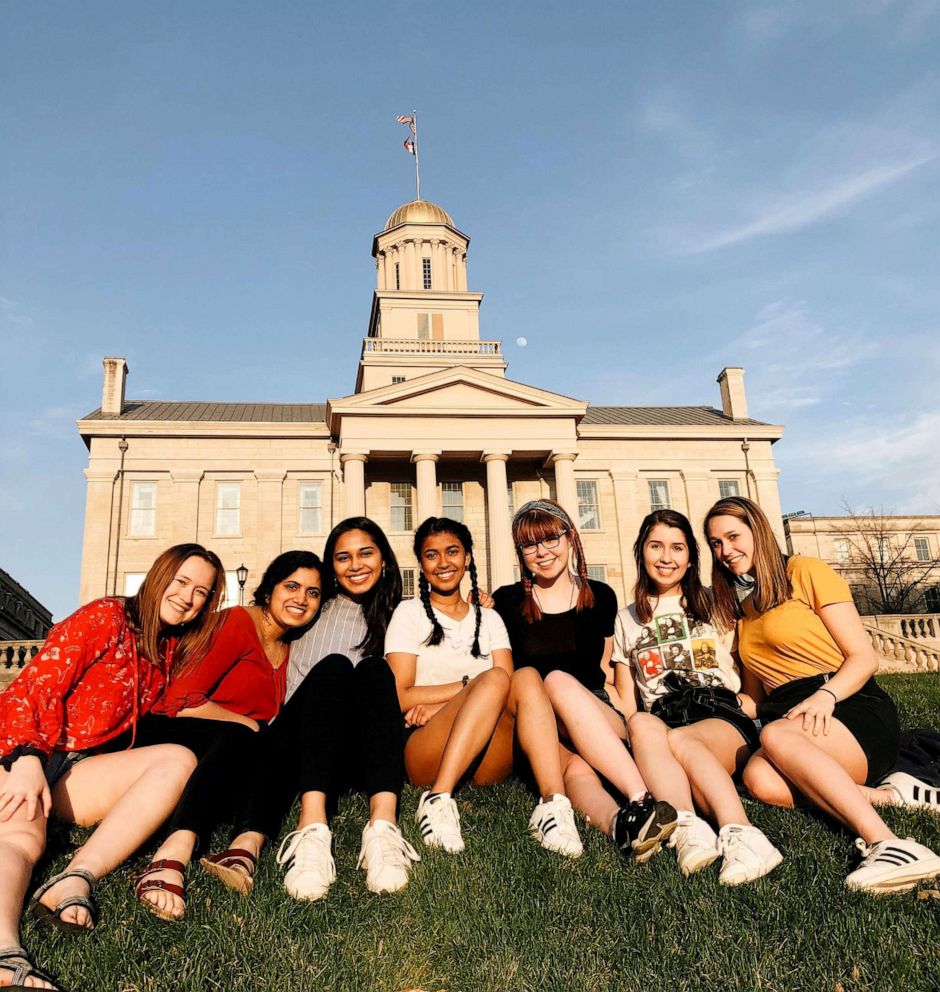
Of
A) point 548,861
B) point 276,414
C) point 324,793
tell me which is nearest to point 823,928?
point 548,861

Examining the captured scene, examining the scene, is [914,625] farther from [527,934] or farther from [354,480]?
[527,934]

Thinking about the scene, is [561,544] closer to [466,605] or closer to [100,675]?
[466,605]

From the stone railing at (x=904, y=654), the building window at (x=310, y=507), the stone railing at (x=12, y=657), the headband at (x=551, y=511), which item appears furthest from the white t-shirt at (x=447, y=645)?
the building window at (x=310, y=507)

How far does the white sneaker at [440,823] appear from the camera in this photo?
3.68m

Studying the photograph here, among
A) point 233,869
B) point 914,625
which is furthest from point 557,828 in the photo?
point 914,625

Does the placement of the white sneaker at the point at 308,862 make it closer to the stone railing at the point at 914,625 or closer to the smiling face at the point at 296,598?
the smiling face at the point at 296,598

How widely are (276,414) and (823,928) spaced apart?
1313 inches

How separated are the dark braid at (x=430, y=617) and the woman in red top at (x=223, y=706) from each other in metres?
0.65

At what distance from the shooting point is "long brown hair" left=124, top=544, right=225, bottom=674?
379cm

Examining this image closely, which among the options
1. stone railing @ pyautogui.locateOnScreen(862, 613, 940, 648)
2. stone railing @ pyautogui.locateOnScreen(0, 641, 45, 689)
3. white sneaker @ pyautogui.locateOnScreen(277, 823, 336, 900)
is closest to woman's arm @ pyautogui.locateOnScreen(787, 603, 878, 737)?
white sneaker @ pyautogui.locateOnScreen(277, 823, 336, 900)

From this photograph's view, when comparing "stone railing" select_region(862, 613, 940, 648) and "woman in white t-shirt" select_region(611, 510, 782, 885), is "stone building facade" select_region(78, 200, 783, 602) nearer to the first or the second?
"stone railing" select_region(862, 613, 940, 648)

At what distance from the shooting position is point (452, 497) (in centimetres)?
3039

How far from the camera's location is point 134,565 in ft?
94.2

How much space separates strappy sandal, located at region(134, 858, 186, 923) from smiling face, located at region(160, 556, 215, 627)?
1161 millimetres
